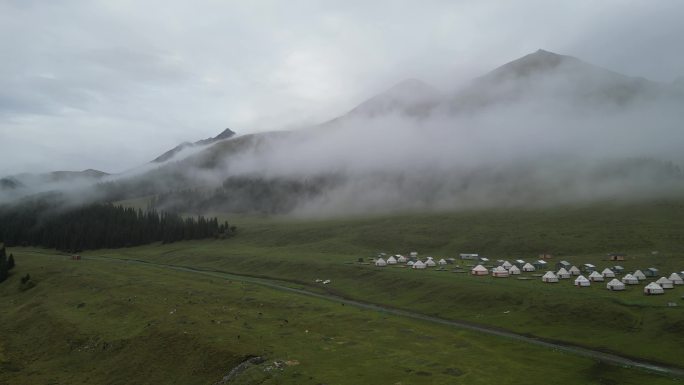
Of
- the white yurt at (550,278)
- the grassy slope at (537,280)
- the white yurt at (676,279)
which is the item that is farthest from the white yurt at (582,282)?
the white yurt at (676,279)

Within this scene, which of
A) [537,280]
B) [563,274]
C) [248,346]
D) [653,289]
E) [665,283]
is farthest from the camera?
[537,280]

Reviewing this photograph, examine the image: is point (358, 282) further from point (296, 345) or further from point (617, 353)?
point (617, 353)

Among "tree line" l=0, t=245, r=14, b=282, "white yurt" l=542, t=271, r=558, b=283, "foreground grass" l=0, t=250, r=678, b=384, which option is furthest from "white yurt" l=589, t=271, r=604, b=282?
"tree line" l=0, t=245, r=14, b=282

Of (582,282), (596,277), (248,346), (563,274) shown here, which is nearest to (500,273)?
(563,274)

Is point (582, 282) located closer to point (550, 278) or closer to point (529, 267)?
point (550, 278)

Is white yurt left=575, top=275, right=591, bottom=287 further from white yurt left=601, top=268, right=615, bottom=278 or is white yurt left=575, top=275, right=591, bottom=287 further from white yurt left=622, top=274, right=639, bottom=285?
white yurt left=601, top=268, right=615, bottom=278

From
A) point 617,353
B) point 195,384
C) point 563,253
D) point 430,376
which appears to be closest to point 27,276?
point 195,384

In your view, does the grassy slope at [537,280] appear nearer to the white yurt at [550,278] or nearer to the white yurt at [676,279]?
the white yurt at [550,278]
